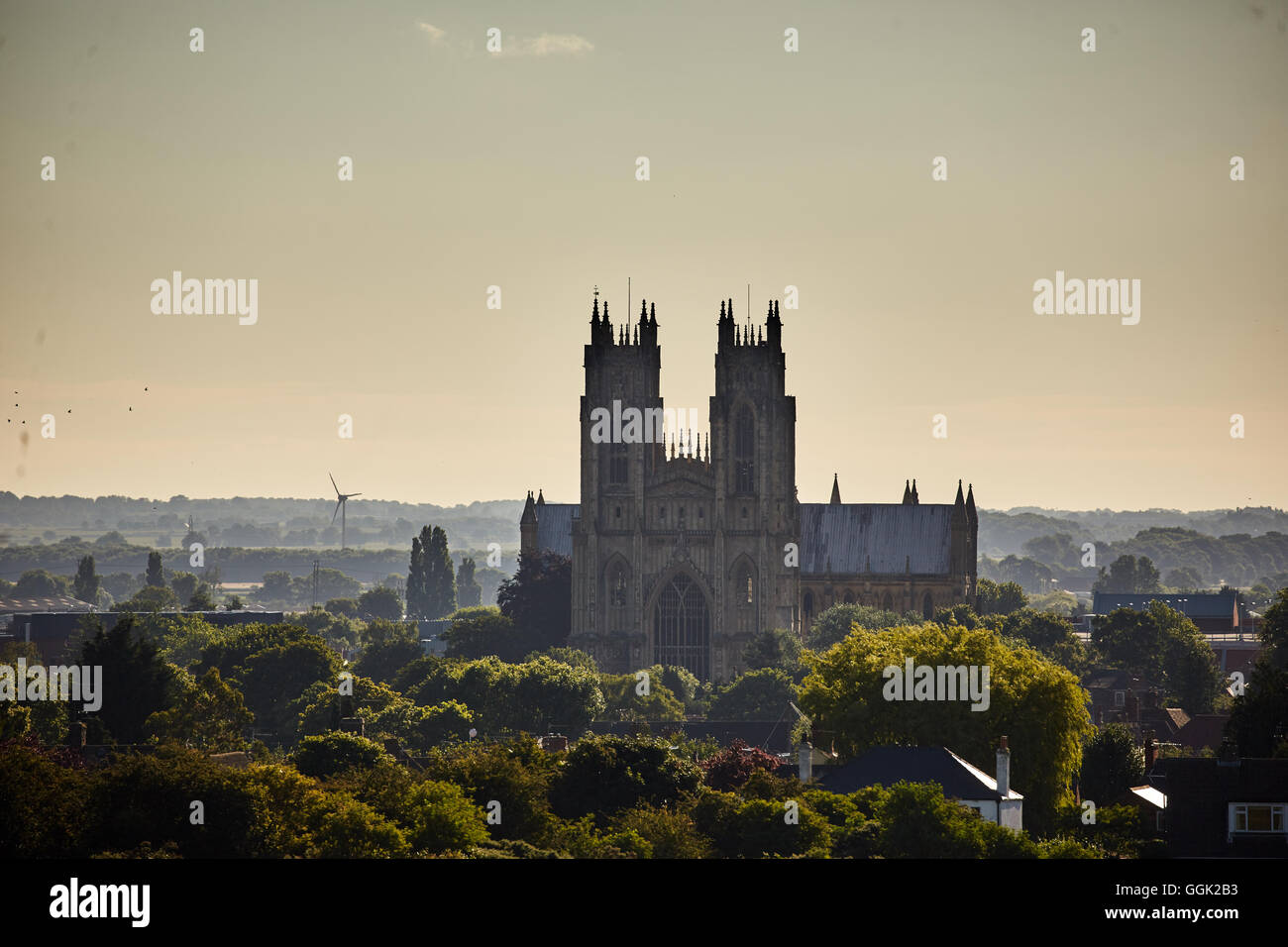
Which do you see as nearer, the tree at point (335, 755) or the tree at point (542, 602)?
the tree at point (335, 755)

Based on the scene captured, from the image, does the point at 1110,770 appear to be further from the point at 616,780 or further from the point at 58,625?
the point at 58,625

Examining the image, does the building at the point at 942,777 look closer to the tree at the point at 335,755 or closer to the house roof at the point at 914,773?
the house roof at the point at 914,773

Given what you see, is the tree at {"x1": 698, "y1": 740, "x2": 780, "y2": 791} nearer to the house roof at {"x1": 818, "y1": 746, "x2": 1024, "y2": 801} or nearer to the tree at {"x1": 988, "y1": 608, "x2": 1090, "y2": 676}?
the house roof at {"x1": 818, "y1": 746, "x2": 1024, "y2": 801}

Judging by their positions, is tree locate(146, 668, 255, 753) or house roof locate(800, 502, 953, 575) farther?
house roof locate(800, 502, 953, 575)

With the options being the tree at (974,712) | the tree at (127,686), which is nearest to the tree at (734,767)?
the tree at (974,712)

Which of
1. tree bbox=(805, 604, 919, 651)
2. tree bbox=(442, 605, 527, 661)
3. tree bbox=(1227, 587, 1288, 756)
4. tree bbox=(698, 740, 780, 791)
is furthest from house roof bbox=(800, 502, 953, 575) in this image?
tree bbox=(698, 740, 780, 791)

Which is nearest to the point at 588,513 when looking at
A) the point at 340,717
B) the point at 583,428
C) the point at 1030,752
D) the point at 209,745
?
the point at 583,428
